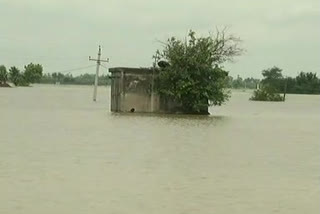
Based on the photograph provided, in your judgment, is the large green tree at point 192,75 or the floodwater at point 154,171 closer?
the floodwater at point 154,171

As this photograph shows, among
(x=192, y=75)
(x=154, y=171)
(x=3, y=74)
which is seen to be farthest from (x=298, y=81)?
(x=154, y=171)

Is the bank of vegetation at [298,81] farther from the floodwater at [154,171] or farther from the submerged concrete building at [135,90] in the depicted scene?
the floodwater at [154,171]

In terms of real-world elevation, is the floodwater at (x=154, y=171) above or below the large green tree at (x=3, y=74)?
above

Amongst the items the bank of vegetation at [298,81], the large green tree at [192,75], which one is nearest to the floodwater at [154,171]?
the large green tree at [192,75]

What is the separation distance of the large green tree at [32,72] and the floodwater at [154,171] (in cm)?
10151

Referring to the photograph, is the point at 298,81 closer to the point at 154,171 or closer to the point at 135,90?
the point at 135,90

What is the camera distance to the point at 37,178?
40.6ft

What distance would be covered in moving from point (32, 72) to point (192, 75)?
95.3 m

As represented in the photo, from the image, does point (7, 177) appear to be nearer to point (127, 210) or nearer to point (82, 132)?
point (127, 210)

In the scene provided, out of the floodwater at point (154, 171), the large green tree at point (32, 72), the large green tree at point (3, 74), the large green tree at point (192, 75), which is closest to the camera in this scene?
the floodwater at point (154, 171)

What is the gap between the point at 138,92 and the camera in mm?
34438

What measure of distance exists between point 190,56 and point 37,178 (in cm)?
2289

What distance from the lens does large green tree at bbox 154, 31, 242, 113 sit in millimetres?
34188

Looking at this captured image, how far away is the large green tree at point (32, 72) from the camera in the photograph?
124 m
